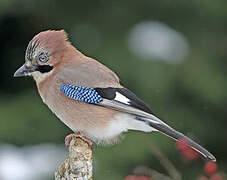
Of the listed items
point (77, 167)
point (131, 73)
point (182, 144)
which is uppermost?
point (77, 167)

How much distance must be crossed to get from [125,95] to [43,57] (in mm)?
603

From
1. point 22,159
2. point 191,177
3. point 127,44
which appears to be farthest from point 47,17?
point 191,177

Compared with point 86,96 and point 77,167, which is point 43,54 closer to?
point 86,96

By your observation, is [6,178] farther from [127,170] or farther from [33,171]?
[127,170]

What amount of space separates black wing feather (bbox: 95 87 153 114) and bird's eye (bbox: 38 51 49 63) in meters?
0.42

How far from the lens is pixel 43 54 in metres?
4.51

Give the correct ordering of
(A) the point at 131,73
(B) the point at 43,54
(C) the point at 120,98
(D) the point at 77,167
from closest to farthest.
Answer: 1. (D) the point at 77,167
2. (C) the point at 120,98
3. (B) the point at 43,54
4. (A) the point at 131,73

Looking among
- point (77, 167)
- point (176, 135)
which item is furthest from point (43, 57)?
point (77, 167)

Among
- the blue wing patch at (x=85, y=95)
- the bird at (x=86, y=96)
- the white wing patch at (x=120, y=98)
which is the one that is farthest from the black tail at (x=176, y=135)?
the blue wing patch at (x=85, y=95)

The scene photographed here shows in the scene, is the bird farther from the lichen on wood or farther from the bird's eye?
the lichen on wood

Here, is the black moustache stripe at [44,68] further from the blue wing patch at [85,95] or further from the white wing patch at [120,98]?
the white wing patch at [120,98]

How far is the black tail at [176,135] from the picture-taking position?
4.04 metres

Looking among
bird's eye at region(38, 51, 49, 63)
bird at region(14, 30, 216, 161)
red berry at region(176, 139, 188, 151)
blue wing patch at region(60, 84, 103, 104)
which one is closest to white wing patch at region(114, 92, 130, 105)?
bird at region(14, 30, 216, 161)

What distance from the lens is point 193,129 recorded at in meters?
8.09
